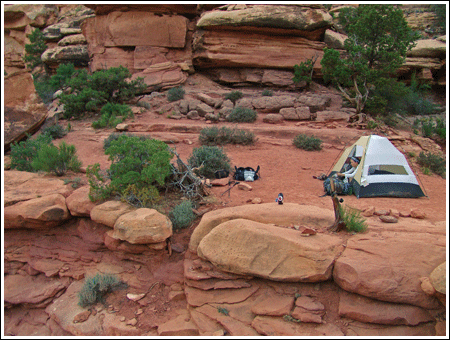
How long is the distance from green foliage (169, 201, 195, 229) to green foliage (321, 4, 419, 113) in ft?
39.5

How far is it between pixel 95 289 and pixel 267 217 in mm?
3005

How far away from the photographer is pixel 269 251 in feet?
13.6

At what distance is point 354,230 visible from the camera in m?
4.55

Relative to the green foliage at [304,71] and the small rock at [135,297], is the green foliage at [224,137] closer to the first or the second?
the small rock at [135,297]

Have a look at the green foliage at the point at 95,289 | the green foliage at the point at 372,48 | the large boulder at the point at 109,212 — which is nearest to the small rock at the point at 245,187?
the large boulder at the point at 109,212

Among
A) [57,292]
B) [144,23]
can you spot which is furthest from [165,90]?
[57,292]

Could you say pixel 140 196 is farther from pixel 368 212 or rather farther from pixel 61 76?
pixel 61 76

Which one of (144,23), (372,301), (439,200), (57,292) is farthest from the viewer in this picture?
(144,23)

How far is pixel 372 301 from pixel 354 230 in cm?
112

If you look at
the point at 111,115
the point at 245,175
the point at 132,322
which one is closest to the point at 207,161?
the point at 245,175

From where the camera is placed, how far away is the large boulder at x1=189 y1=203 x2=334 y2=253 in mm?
4758

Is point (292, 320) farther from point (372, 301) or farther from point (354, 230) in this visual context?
point (354, 230)

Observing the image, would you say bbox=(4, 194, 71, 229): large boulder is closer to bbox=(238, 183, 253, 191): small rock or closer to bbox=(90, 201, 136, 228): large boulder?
bbox=(90, 201, 136, 228): large boulder

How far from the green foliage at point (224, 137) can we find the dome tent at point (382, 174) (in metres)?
4.49
